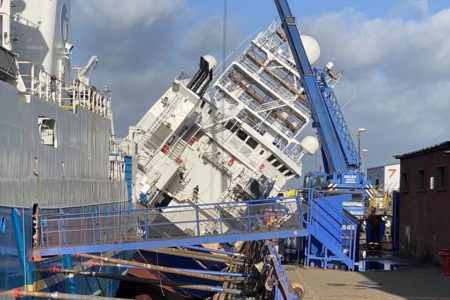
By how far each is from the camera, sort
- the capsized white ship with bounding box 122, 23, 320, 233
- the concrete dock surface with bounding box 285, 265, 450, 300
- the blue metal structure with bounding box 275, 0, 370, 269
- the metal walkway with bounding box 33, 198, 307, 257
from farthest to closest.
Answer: the capsized white ship with bounding box 122, 23, 320, 233 < the blue metal structure with bounding box 275, 0, 370, 269 < the concrete dock surface with bounding box 285, 265, 450, 300 < the metal walkway with bounding box 33, 198, 307, 257

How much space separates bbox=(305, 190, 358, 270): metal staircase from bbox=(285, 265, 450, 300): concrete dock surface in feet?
1.87

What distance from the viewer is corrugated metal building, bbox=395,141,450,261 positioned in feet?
75.3

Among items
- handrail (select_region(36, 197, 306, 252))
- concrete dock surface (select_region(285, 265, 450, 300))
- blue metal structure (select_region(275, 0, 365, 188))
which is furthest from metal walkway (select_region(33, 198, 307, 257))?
blue metal structure (select_region(275, 0, 365, 188))

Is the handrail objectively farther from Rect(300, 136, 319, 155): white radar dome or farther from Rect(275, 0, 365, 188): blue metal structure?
Rect(300, 136, 319, 155): white radar dome

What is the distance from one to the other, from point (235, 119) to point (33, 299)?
2475cm

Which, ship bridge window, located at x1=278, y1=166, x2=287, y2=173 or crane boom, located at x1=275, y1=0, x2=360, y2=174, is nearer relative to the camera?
crane boom, located at x1=275, y1=0, x2=360, y2=174

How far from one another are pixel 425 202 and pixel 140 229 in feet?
41.7

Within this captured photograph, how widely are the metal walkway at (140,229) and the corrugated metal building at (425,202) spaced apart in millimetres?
7531

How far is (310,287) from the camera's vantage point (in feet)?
58.8

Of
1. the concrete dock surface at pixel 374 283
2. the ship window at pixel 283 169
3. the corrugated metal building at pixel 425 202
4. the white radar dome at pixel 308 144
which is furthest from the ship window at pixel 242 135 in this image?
the concrete dock surface at pixel 374 283

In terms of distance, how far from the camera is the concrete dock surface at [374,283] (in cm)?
1632

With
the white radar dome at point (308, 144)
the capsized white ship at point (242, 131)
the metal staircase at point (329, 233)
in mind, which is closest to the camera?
the metal staircase at point (329, 233)

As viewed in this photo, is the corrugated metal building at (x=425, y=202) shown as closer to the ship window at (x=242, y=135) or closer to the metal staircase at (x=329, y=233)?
the metal staircase at (x=329, y=233)

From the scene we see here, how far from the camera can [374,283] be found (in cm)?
1873
